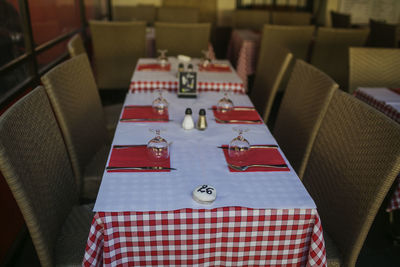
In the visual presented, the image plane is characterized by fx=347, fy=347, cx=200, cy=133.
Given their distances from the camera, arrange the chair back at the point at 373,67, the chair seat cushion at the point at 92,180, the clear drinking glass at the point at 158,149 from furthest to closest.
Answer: the chair back at the point at 373,67
the chair seat cushion at the point at 92,180
the clear drinking glass at the point at 158,149

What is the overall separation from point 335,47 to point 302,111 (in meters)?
1.95

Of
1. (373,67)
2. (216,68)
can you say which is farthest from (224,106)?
(373,67)

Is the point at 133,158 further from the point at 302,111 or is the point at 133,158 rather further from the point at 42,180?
the point at 302,111

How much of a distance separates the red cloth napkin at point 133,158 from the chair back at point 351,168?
2.28ft

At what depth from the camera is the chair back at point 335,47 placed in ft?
11.1

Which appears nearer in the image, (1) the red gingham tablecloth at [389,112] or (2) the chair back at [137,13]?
(1) the red gingham tablecloth at [389,112]

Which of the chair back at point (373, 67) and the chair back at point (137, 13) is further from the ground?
the chair back at point (137, 13)

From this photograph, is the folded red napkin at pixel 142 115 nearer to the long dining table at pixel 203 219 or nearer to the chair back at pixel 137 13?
the long dining table at pixel 203 219

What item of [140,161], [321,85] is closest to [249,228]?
[140,161]

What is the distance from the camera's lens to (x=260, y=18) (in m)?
5.09

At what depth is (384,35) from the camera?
4152mm

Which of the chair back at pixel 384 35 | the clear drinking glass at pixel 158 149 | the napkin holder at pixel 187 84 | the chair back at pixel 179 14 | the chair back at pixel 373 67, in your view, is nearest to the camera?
the clear drinking glass at pixel 158 149

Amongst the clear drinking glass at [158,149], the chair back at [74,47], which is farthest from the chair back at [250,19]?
the clear drinking glass at [158,149]

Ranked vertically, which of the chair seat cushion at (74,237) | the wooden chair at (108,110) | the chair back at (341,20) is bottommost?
the chair seat cushion at (74,237)
